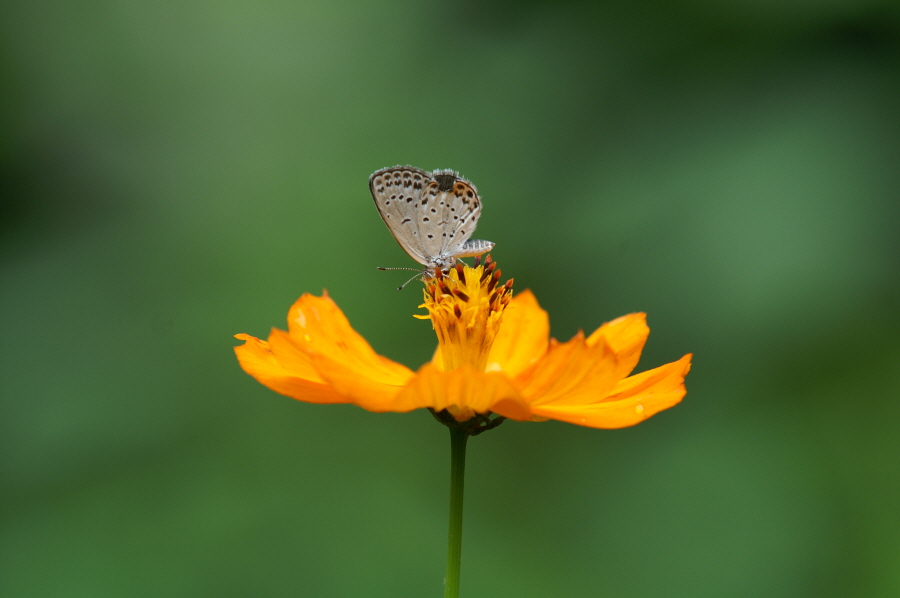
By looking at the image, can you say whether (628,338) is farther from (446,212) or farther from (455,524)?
(455,524)

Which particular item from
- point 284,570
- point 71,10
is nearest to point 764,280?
point 284,570

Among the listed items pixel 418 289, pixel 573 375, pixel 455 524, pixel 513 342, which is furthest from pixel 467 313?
pixel 418 289

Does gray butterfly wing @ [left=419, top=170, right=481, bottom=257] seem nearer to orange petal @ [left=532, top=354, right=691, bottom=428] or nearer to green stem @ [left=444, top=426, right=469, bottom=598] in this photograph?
orange petal @ [left=532, top=354, right=691, bottom=428]

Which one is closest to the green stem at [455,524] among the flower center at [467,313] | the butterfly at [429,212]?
the flower center at [467,313]

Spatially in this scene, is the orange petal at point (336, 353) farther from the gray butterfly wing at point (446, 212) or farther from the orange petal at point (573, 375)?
the gray butterfly wing at point (446, 212)

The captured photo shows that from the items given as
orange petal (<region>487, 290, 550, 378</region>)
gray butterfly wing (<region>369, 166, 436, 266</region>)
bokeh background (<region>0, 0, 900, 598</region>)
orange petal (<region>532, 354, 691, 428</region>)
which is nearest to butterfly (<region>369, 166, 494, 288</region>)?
gray butterfly wing (<region>369, 166, 436, 266</region>)

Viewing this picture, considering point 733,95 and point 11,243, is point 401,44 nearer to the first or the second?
point 733,95
